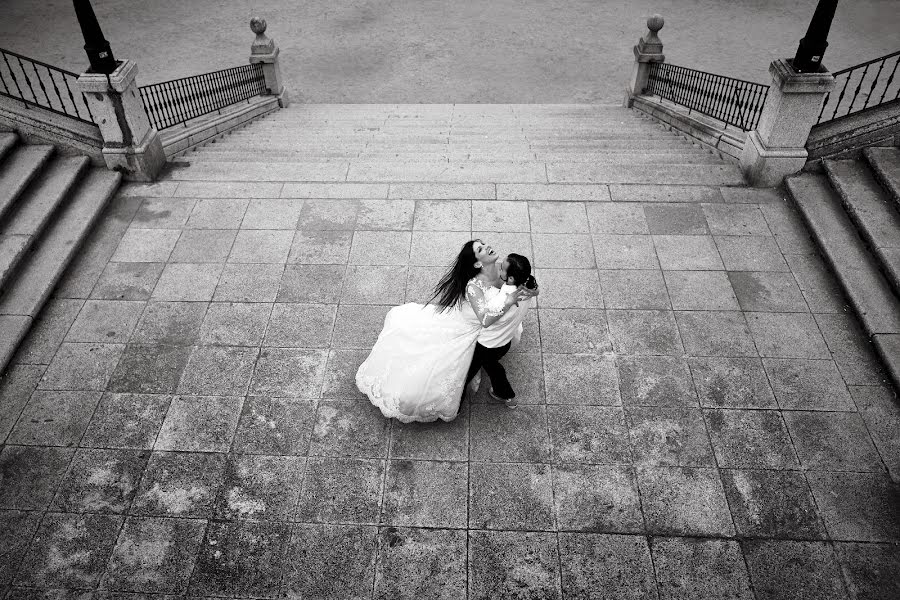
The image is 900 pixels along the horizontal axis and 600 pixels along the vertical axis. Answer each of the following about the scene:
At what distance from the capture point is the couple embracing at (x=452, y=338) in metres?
5.06

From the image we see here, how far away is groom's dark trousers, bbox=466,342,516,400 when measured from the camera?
5398mm

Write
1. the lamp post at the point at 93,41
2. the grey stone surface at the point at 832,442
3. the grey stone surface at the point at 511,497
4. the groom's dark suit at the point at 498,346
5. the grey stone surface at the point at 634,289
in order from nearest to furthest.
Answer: the grey stone surface at the point at 511,497, the groom's dark suit at the point at 498,346, the grey stone surface at the point at 832,442, the grey stone surface at the point at 634,289, the lamp post at the point at 93,41

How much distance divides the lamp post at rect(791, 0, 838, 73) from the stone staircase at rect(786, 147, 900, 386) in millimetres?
1420

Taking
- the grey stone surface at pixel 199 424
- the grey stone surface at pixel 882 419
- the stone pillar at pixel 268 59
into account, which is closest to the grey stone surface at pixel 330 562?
the grey stone surface at pixel 199 424

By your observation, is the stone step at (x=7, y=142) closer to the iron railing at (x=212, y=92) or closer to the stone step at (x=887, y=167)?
the iron railing at (x=212, y=92)

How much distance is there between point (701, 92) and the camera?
10.8 m

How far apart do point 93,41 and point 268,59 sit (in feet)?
18.6

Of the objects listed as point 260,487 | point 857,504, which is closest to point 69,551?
point 260,487

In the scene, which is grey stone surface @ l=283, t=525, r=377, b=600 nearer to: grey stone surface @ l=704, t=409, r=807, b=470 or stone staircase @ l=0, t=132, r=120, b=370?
grey stone surface @ l=704, t=409, r=807, b=470

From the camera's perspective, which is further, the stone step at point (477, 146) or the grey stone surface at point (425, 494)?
the stone step at point (477, 146)

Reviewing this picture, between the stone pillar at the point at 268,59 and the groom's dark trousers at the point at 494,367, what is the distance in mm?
9805

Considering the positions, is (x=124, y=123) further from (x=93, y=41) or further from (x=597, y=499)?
(x=597, y=499)

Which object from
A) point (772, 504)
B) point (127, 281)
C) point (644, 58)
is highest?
point (644, 58)

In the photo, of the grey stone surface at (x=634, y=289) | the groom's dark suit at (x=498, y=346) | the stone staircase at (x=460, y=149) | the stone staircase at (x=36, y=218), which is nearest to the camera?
the groom's dark suit at (x=498, y=346)
